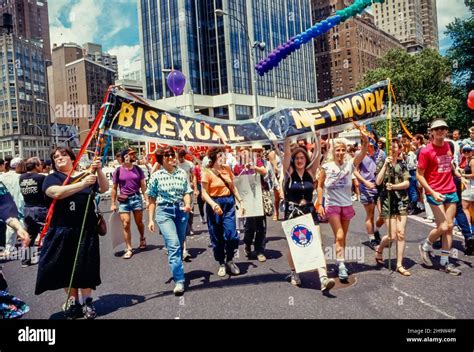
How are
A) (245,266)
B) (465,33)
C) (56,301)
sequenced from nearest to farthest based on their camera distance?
1. (56,301)
2. (245,266)
3. (465,33)

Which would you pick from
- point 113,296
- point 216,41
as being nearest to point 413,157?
point 113,296

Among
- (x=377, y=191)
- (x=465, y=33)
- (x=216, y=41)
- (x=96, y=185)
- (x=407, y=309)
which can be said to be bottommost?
(x=407, y=309)

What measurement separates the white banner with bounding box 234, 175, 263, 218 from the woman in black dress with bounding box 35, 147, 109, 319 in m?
2.66

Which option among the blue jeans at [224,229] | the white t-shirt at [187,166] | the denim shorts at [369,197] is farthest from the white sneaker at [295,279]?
the white t-shirt at [187,166]

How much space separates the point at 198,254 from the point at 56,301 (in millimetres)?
2720

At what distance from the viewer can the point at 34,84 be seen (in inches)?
3824

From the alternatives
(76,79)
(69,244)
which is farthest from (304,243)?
(76,79)

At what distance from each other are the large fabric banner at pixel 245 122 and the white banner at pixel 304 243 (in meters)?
1.15

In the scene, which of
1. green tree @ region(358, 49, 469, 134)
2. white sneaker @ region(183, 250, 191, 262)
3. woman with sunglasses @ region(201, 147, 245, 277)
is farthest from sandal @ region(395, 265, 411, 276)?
green tree @ region(358, 49, 469, 134)

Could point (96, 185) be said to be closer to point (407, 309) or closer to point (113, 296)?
point (113, 296)

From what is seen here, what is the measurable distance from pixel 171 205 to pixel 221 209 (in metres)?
0.83

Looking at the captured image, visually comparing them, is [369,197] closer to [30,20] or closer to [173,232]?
[173,232]

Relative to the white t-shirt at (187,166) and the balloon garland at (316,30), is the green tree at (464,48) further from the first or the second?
the white t-shirt at (187,166)

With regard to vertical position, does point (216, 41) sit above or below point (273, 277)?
above
